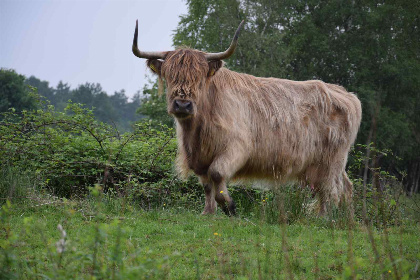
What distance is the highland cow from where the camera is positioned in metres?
6.51

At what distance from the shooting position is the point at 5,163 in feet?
25.6

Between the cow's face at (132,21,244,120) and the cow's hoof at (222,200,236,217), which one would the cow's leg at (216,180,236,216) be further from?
the cow's face at (132,21,244,120)

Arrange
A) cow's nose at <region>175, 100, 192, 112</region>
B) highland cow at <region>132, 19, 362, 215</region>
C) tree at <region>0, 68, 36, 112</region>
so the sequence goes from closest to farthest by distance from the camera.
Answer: cow's nose at <region>175, 100, 192, 112</region>
highland cow at <region>132, 19, 362, 215</region>
tree at <region>0, 68, 36, 112</region>

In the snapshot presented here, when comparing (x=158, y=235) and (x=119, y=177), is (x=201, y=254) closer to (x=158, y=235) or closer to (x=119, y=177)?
(x=158, y=235)

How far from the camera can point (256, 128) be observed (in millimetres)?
7105

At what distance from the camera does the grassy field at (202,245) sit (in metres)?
3.33

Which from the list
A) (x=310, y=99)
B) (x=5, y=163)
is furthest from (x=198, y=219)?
(x=5, y=163)

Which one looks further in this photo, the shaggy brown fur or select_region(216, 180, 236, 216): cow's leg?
the shaggy brown fur

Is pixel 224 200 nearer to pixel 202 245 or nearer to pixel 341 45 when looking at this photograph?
pixel 202 245

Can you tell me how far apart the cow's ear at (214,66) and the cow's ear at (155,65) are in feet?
2.35

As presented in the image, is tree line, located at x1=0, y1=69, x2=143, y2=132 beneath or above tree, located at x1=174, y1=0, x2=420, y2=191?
beneath

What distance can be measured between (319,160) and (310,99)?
0.96 meters

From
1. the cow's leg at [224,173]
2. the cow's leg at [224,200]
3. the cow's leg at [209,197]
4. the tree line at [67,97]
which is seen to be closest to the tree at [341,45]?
the tree line at [67,97]

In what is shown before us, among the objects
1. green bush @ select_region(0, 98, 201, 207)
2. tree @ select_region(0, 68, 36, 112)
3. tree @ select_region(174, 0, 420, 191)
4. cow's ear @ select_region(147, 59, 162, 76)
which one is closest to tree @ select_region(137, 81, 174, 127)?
tree @ select_region(174, 0, 420, 191)
